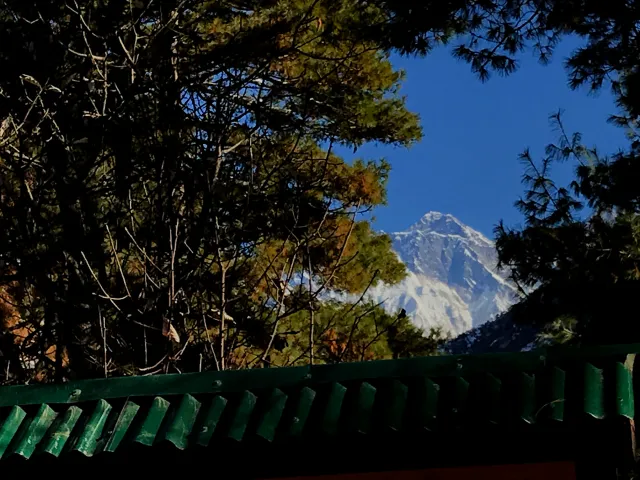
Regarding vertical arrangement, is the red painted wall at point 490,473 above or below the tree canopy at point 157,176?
below

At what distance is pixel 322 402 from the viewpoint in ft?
8.89

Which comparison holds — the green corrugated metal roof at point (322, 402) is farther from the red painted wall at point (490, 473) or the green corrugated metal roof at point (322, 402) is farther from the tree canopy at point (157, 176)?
the tree canopy at point (157, 176)

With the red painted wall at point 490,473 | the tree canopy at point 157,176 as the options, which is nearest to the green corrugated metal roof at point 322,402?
the red painted wall at point 490,473

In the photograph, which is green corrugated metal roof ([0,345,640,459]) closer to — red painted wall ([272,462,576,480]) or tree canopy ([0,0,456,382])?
red painted wall ([272,462,576,480])

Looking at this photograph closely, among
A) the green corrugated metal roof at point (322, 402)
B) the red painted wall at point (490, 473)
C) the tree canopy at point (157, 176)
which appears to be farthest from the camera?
the tree canopy at point (157, 176)

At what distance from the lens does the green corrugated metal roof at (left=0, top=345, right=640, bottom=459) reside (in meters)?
2.53

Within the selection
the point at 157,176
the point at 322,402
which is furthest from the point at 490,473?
the point at 157,176

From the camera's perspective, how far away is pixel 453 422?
2.53 meters

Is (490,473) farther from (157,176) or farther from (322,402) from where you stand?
(157,176)

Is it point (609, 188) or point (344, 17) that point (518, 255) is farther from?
point (344, 17)

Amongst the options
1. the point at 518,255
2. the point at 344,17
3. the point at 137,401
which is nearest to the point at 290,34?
the point at 344,17

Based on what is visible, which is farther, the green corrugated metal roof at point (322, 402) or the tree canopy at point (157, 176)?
the tree canopy at point (157, 176)

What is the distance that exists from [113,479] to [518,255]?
22.6 ft

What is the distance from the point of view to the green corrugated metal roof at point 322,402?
253 centimetres
